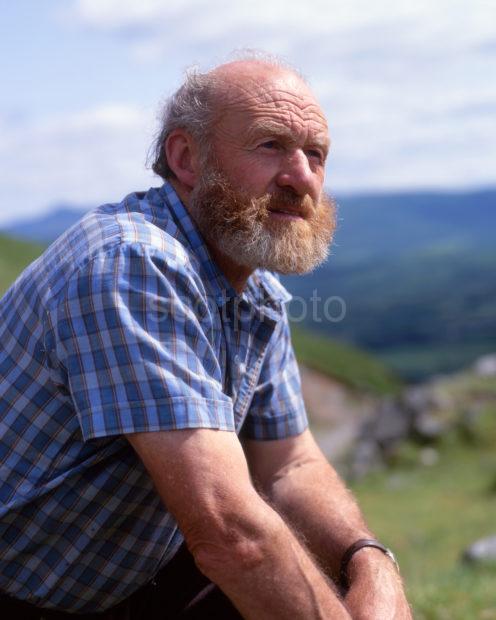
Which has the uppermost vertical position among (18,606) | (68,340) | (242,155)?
(242,155)

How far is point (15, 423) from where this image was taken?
3.46m

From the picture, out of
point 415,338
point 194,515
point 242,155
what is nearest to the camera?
point 194,515

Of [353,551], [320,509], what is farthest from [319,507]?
[353,551]

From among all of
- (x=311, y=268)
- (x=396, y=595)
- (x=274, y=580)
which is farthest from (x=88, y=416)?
(x=396, y=595)

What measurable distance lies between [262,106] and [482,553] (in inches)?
289

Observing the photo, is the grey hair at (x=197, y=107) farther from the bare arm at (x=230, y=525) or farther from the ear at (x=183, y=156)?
the bare arm at (x=230, y=525)

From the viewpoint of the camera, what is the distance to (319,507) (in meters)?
4.31

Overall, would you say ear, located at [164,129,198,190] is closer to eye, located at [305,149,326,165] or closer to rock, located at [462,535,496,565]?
eye, located at [305,149,326,165]

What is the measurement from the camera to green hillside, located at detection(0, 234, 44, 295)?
2674 inches

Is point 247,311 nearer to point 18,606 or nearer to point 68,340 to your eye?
point 68,340

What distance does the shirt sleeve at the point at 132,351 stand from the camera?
3.13m

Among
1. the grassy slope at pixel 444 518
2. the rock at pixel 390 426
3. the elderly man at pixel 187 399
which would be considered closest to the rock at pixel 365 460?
the rock at pixel 390 426

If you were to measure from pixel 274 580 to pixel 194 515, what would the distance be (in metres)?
0.36

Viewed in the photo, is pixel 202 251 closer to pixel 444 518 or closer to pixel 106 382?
pixel 106 382
